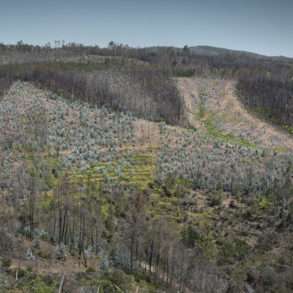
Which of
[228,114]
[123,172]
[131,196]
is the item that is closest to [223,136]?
[228,114]

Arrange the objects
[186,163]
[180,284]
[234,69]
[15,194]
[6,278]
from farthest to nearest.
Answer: [234,69] < [186,163] < [15,194] < [180,284] < [6,278]

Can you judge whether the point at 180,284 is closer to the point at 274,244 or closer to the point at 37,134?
the point at 274,244

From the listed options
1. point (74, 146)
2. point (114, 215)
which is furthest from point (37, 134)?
point (114, 215)

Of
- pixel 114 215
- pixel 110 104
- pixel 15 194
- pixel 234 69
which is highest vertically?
pixel 234 69

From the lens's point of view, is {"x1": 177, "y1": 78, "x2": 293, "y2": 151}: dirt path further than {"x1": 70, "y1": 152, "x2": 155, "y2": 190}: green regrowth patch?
Yes

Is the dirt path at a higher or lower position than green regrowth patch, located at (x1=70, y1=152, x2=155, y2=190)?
higher

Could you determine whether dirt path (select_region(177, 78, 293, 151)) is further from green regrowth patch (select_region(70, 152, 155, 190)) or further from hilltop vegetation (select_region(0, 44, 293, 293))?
green regrowth patch (select_region(70, 152, 155, 190))

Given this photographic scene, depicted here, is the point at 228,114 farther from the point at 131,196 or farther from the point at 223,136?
the point at 131,196

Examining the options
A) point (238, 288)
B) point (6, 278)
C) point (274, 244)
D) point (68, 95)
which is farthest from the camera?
point (68, 95)

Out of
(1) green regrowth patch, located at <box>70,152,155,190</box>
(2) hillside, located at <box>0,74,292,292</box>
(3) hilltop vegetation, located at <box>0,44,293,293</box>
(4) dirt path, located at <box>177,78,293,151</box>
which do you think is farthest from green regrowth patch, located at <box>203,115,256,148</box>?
(1) green regrowth patch, located at <box>70,152,155,190</box>

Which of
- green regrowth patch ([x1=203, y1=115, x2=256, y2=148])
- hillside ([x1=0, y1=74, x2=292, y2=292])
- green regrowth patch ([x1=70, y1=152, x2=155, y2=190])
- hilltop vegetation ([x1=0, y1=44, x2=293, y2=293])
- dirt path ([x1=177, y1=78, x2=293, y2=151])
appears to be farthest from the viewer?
dirt path ([x1=177, y1=78, x2=293, y2=151])
